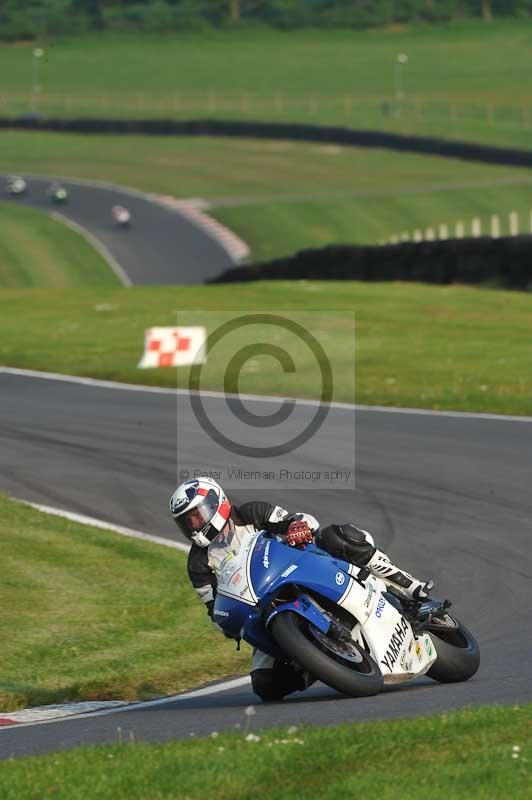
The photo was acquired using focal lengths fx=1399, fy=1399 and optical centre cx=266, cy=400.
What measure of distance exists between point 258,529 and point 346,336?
18.4 m

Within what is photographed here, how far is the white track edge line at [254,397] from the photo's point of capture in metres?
19.9

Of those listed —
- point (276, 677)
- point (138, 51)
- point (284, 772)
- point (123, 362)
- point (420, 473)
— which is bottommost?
point (138, 51)

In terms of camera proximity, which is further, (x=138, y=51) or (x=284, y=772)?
(x=138, y=51)

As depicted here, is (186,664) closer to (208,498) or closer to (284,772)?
(208,498)

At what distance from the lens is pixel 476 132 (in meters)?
77.3

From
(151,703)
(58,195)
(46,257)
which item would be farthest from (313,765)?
→ (58,195)

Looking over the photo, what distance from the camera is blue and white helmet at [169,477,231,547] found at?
338 inches

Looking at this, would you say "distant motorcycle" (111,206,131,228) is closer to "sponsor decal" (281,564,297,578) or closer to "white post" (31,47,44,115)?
"white post" (31,47,44,115)

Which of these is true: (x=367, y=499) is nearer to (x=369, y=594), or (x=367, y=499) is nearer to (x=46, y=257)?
(x=369, y=594)

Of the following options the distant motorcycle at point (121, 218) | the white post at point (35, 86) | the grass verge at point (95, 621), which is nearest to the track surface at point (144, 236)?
the distant motorcycle at point (121, 218)

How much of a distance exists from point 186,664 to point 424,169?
196 feet

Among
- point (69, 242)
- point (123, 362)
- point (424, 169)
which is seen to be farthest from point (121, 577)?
point (424, 169)

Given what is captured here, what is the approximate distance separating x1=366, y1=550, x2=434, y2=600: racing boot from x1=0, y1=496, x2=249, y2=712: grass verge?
6.20ft

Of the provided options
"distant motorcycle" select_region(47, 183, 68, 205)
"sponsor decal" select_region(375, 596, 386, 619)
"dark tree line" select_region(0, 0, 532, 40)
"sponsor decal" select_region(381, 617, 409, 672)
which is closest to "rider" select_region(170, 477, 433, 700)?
"sponsor decal" select_region(375, 596, 386, 619)
